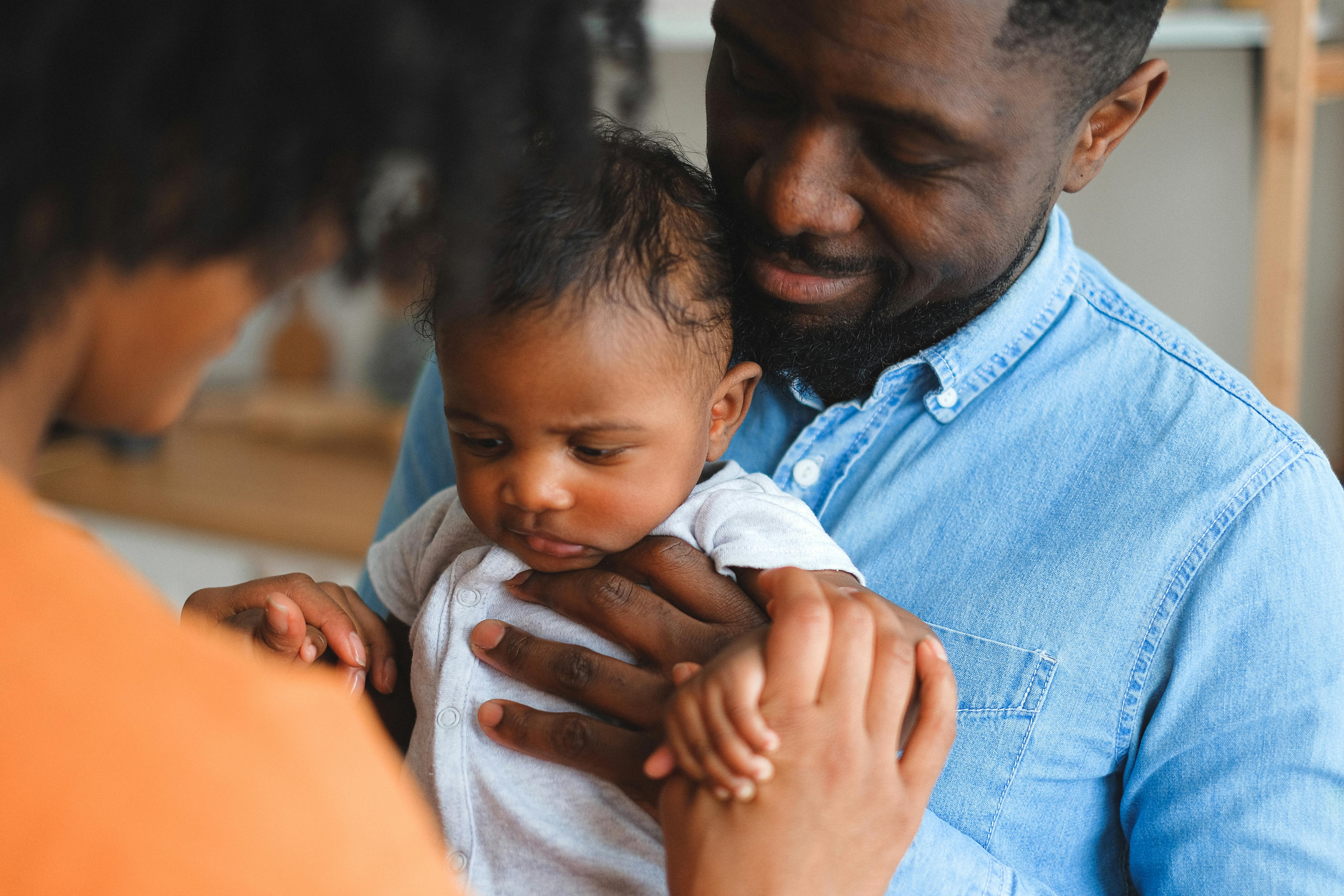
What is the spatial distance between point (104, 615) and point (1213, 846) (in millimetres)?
973

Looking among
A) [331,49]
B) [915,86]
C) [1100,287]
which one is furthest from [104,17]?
[1100,287]

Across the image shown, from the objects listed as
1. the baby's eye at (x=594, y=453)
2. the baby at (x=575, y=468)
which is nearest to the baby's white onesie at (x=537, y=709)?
the baby at (x=575, y=468)

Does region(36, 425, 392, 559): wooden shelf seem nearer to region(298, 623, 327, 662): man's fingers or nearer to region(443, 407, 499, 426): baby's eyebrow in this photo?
region(298, 623, 327, 662): man's fingers

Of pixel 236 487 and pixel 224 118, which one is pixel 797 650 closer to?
pixel 224 118

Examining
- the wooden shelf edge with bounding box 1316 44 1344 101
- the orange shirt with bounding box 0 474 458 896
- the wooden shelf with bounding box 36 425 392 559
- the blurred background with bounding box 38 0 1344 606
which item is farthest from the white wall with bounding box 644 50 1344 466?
the orange shirt with bounding box 0 474 458 896

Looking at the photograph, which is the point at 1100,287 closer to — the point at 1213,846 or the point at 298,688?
the point at 1213,846

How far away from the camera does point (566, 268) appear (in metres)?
1.02

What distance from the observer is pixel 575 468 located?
3.51ft

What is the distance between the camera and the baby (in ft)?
3.34

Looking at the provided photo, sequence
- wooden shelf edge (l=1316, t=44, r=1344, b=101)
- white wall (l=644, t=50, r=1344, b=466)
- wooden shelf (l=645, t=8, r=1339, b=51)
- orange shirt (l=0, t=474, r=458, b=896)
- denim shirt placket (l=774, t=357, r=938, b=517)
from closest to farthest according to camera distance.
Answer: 1. orange shirt (l=0, t=474, r=458, b=896)
2. denim shirt placket (l=774, t=357, r=938, b=517)
3. wooden shelf edge (l=1316, t=44, r=1344, b=101)
4. wooden shelf (l=645, t=8, r=1339, b=51)
5. white wall (l=644, t=50, r=1344, b=466)

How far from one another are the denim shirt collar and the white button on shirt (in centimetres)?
10

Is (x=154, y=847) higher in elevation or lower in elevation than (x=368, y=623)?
higher

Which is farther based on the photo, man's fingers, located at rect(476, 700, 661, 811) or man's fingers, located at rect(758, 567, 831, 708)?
man's fingers, located at rect(476, 700, 661, 811)

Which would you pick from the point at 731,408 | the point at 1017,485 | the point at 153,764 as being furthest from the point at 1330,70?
the point at 153,764
